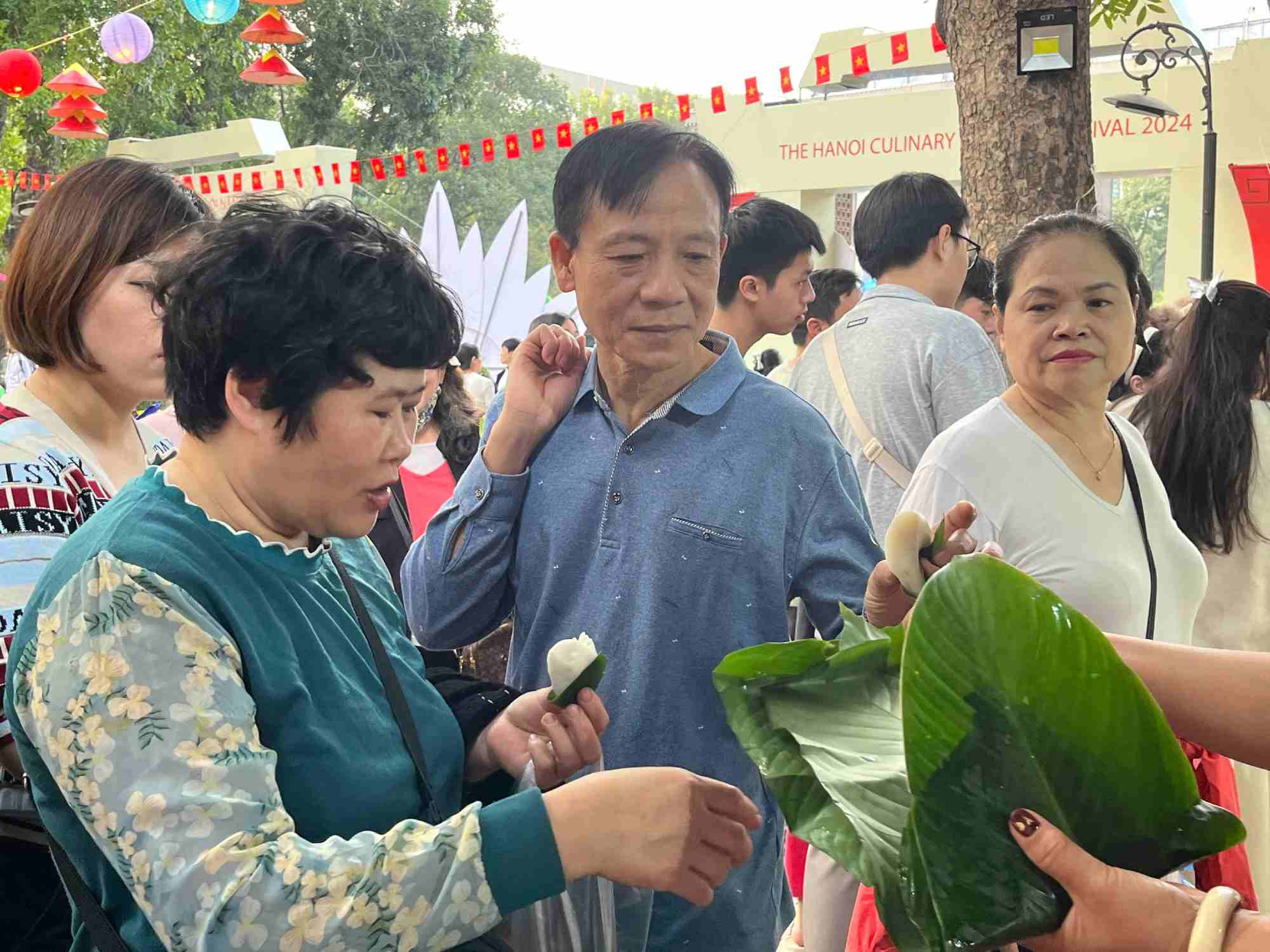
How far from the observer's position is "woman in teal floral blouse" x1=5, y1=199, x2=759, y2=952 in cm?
112

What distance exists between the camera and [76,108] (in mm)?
11875

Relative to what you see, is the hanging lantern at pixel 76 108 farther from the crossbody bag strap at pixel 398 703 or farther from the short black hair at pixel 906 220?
the crossbody bag strap at pixel 398 703

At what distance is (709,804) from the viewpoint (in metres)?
1.27

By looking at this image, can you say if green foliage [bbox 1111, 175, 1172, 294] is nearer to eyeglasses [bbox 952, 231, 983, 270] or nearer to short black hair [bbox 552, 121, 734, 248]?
eyeglasses [bbox 952, 231, 983, 270]

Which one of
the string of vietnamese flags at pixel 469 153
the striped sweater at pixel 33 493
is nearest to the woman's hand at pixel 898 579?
the striped sweater at pixel 33 493

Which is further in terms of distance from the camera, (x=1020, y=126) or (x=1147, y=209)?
(x=1147, y=209)

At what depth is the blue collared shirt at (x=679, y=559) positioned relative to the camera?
1.79 metres

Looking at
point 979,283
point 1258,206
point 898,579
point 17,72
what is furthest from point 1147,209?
point 898,579

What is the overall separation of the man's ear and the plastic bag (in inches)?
37.3

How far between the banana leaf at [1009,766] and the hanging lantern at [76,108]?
1269cm

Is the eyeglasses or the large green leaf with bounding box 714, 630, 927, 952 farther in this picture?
the eyeglasses

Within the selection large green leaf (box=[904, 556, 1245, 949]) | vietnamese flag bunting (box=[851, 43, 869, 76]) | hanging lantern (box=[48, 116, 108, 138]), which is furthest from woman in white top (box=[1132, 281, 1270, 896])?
hanging lantern (box=[48, 116, 108, 138])

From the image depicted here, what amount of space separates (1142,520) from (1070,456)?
0.61 feet

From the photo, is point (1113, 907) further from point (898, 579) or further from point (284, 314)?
point (284, 314)
